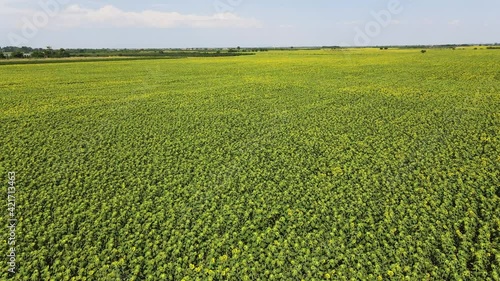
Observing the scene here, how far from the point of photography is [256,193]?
1051 centimetres

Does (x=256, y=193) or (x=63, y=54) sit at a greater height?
(x=63, y=54)

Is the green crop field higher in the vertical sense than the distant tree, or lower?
lower

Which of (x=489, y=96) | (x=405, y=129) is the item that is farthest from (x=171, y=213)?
(x=489, y=96)

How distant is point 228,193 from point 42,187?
20.8ft

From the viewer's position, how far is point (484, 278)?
6930 millimetres

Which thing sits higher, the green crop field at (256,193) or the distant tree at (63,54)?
the distant tree at (63,54)

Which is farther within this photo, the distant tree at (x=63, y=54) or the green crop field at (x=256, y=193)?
the distant tree at (x=63, y=54)

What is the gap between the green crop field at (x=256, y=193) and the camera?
7.56m

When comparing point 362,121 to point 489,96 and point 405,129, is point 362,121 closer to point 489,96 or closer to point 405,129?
point 405,129

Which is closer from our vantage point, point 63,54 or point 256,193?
point 256,193

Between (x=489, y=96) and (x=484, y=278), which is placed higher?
(x=489, y=96)

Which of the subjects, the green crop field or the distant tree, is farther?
the distant tree

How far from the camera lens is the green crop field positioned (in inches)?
298

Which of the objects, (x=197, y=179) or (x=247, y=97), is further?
(x=247, y=97)
